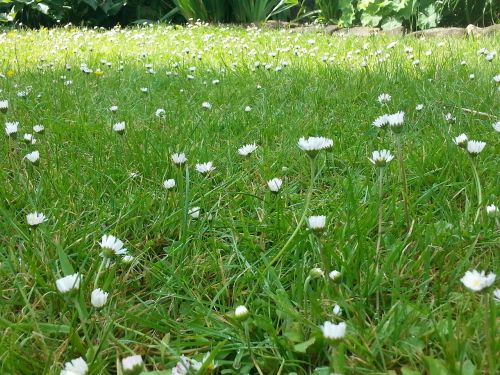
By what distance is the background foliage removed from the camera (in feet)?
20.1

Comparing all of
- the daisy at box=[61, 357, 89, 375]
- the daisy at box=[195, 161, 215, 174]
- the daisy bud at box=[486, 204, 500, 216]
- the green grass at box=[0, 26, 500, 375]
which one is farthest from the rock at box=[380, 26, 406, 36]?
the daisy at box=[61, 357, 89, 375]

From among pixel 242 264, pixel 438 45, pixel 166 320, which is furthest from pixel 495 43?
pixel 166 320

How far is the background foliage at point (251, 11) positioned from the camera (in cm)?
612

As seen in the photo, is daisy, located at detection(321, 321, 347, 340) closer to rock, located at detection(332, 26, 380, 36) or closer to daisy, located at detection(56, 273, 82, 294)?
daisy, located at detection(56, 273, 82, 294)

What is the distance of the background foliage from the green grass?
3.56 m

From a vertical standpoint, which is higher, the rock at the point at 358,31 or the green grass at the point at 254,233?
the green grass at the point at 254,233

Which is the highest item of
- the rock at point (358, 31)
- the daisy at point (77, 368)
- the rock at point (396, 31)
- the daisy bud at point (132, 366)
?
the daisy bud at point (132, 366)

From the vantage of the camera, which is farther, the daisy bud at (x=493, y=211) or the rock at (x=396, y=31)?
the rock at (x=396, y=31)

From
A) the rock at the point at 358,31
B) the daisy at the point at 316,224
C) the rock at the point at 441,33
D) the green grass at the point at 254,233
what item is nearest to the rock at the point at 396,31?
the rock at the point at 358,31

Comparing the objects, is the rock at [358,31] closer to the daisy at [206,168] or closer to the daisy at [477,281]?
the daisy at [206,168]

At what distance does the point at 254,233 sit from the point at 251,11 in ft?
23.1

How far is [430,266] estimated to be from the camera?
1.22m

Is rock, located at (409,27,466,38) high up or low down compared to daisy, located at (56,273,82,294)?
down

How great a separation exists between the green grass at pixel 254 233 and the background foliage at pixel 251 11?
3561mm
